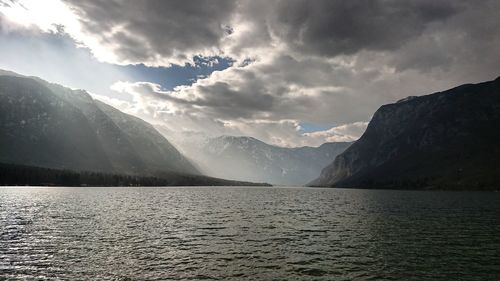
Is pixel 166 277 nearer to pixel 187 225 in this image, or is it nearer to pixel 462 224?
pixel 187 225

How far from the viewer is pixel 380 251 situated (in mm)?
50312

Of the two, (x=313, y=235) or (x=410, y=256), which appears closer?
(x=410, y=256)

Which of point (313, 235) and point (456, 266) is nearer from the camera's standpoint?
point (456, 266)

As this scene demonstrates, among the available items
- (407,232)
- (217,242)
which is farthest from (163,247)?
(407,232)

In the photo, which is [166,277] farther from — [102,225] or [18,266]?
[102,225]

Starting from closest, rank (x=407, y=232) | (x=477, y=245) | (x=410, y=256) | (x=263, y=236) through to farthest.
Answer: (x=410, y=256)
(x=477, y=245)
(x=263, y=236)
(x=407, y=232)

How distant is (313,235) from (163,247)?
1123 inches

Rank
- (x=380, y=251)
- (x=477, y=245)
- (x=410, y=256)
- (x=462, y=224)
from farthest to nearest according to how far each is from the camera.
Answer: (x=462, y=224)
(x=477, y=245)
(x=380, y=251)
(x=410, y=256)

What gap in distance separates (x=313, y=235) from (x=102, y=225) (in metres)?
45.1

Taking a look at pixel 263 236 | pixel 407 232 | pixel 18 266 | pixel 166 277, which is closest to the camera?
pixel 166 277

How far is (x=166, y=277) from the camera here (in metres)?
36.6

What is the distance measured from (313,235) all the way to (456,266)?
26161 millimetres

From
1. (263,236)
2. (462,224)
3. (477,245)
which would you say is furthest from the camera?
(462,224)

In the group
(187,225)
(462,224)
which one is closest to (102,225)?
(187,225)
